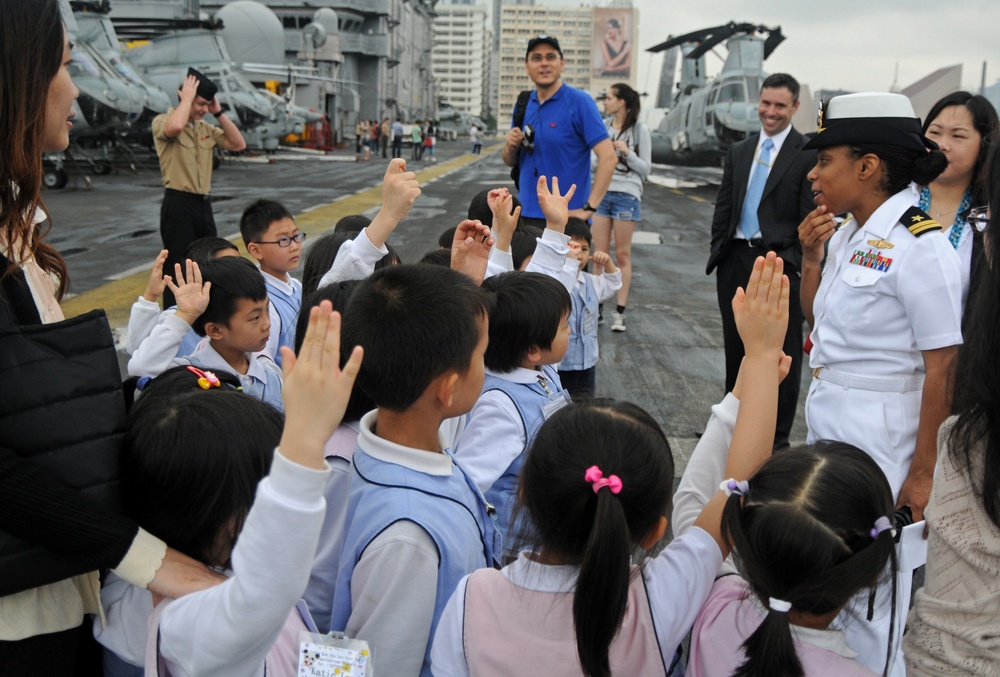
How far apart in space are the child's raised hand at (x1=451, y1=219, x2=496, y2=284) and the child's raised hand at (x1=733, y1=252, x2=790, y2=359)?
1457 millimetres

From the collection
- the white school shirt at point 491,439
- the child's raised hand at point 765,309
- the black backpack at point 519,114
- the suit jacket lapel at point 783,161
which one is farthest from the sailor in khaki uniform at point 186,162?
the child's raised hand at point 765,309

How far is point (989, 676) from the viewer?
1.58m

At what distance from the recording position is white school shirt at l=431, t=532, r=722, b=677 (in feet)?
5.61

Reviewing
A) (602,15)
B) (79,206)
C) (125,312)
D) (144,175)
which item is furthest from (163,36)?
(602,15)

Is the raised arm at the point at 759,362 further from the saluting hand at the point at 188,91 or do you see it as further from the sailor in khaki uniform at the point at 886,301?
the saluting hand at the point at 188,91

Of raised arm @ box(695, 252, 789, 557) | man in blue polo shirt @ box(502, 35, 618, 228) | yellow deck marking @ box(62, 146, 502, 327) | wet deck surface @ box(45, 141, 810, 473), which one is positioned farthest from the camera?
yellow deck marking @ box(62, 146, 502, 327)

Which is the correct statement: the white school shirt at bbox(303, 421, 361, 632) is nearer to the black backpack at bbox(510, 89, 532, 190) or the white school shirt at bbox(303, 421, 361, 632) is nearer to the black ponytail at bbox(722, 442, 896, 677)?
the black ponytail at bbox(722, 442, 896, 677)

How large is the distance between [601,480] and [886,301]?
1.58 m

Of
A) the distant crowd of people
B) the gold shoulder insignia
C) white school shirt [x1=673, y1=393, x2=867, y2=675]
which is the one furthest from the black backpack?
white school shirt [x1=673, y1=393, x2=867, y2=675]

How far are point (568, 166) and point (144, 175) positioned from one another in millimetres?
21217

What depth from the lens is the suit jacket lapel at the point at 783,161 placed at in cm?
478

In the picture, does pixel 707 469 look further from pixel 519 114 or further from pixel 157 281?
pixel 519 114

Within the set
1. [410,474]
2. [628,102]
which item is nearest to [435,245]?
[628,102]

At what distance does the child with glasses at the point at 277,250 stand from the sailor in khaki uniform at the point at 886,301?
8.52 ft
